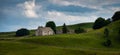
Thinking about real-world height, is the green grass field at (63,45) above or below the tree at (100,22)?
below

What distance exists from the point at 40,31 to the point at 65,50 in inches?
3652

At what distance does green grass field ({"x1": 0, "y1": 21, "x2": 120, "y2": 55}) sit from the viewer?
10644 cm

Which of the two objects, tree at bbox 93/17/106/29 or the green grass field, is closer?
the green grass field

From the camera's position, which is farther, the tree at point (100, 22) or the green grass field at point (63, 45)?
the tree at point (100, 22)

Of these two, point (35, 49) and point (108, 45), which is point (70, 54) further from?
point (108, 45)

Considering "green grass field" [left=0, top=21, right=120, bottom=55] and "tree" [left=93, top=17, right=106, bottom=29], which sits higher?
"tree" [left=93, top=17, right=106, bottom=29]

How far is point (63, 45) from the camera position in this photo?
130875 mm

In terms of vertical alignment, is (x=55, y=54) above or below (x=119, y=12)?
below

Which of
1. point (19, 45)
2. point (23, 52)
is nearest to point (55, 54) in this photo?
point (23, 52)

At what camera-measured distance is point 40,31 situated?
655ft

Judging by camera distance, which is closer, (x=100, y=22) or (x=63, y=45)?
(x=63, y=45)

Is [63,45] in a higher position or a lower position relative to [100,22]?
lower

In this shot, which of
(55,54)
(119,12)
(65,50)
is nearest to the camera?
(55,54)

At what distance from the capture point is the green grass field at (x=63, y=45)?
106m
